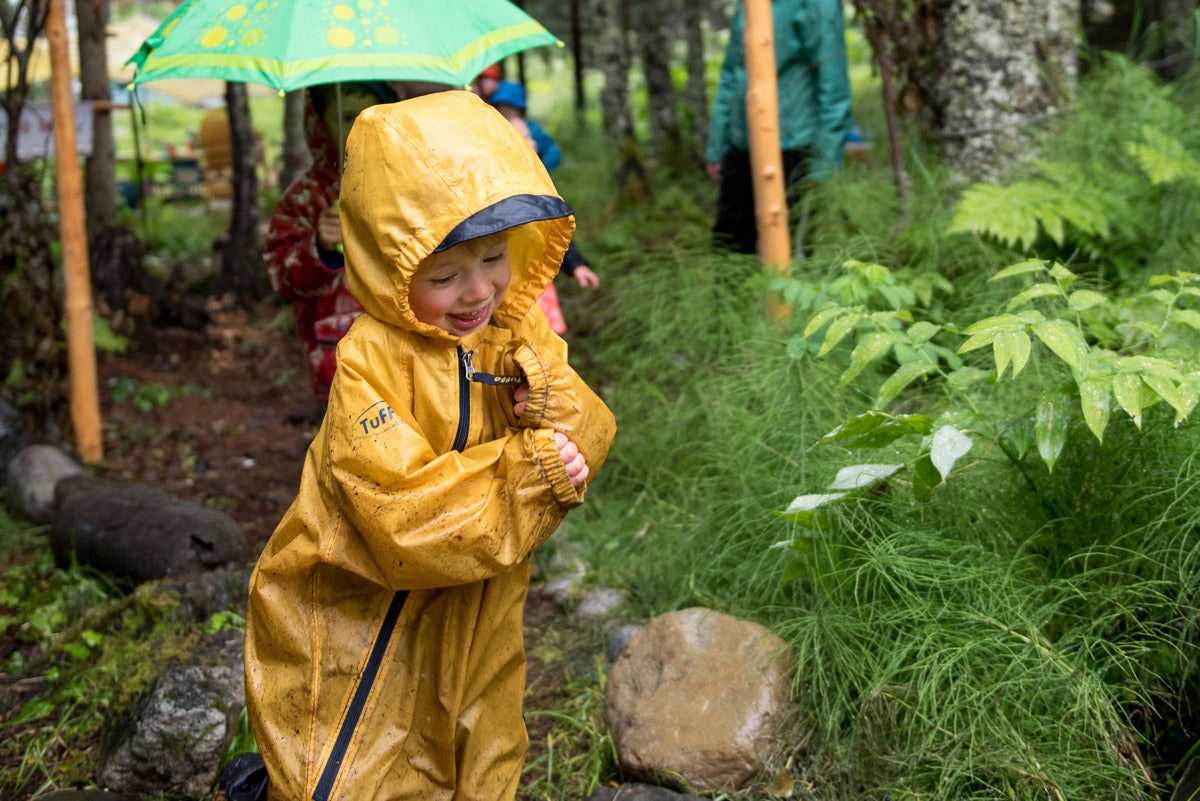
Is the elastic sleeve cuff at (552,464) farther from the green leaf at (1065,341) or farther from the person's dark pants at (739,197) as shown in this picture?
the person's dark pants at (739,197)

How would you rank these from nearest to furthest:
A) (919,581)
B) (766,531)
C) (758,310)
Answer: (919,581)
(766,531)
(758,310)

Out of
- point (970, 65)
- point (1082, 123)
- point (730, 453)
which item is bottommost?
point (730, 453)

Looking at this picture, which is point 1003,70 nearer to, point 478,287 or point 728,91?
point 728,91

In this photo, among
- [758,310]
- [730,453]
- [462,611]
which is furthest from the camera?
[758,310]

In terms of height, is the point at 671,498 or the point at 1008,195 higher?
the point at 1008,195

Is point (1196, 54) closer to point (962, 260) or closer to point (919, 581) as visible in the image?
point (962, 260)

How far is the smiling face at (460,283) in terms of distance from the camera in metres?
1.90

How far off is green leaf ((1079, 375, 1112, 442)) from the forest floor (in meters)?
2.00

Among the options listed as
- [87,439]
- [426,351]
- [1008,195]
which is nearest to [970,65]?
[1008,195]

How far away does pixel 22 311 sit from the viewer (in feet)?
17.3

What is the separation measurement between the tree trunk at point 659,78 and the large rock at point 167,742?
7.58m

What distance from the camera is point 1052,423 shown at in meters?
2.40

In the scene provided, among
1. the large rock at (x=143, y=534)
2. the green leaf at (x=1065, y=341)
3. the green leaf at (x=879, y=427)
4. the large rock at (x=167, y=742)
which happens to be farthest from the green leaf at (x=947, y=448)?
the large rock at (x=143, y=534)

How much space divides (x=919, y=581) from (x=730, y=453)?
1.14 metres
